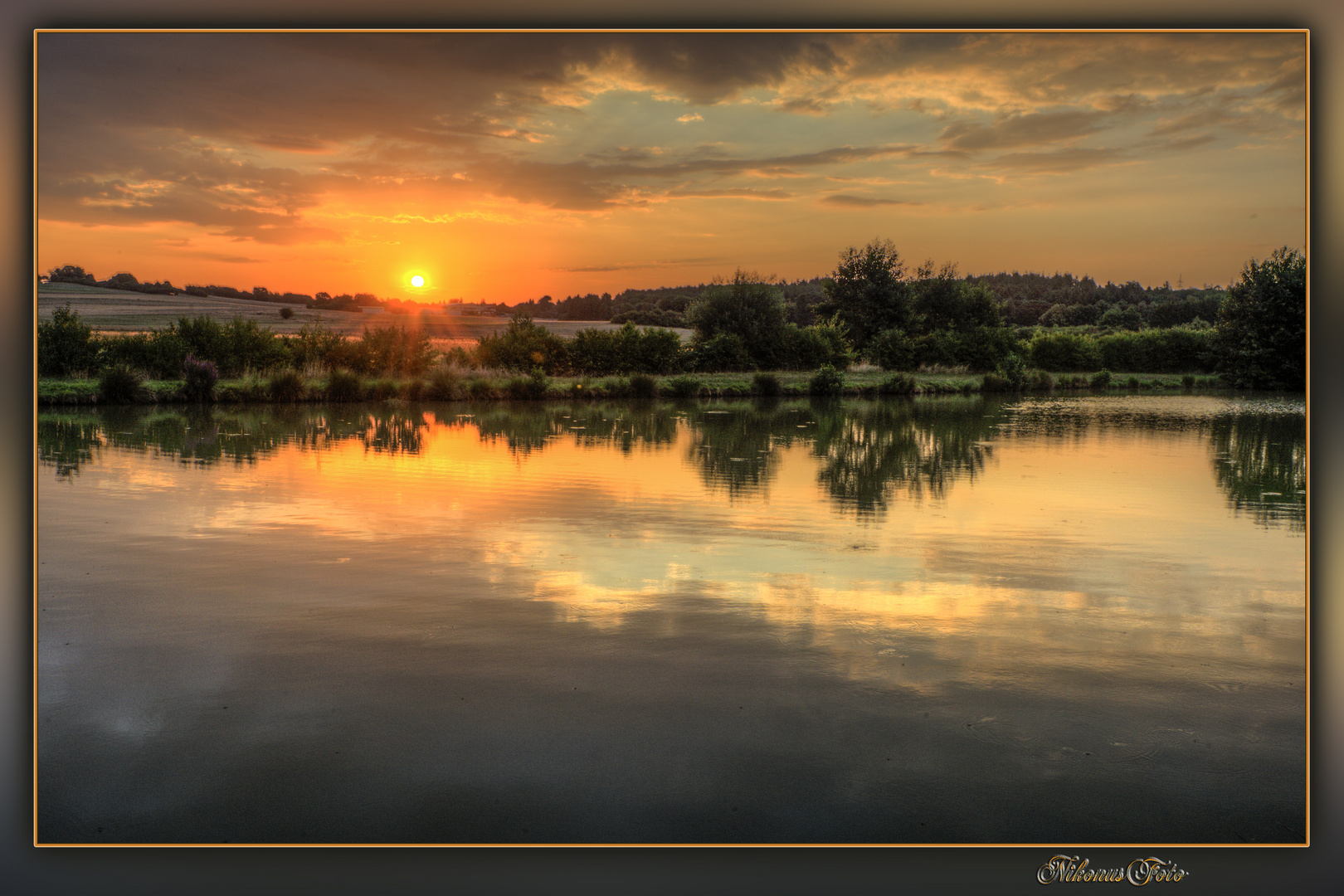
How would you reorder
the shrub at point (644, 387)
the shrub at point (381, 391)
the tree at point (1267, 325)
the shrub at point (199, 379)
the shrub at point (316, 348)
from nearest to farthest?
the tree at point (1267, 325)
the shrub at point (316, 348)
the shrub at point (199, 379)
the shrub at point (381, 391)
the shrub at point (644, 387)

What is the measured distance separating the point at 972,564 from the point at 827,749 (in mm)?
2536

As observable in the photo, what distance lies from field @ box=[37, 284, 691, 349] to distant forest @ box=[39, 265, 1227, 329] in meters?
0.11

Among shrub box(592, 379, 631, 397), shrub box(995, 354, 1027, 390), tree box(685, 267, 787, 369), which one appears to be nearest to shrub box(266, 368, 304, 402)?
shrub box(592, 379, 631, 397)

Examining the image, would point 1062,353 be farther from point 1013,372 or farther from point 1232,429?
point 1232,429

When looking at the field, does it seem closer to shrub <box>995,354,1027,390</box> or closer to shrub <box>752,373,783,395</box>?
shrub <box>752,373,783,395</box>

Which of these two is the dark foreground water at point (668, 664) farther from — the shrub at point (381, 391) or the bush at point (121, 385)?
the shrub at point (381, 391)

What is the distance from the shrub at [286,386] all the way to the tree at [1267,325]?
1348cm

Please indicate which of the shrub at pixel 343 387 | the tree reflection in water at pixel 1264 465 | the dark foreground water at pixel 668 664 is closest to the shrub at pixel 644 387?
the shrub at pixel 343 387

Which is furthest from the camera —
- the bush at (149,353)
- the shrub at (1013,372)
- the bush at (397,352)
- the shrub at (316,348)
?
the shrub at (1013,372)

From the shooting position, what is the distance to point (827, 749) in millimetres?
2561

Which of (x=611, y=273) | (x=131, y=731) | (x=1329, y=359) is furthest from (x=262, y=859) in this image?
(x=611, y=273)

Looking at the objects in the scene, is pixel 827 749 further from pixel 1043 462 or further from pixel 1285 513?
pixel 1043 462

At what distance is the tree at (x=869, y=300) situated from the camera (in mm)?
18938

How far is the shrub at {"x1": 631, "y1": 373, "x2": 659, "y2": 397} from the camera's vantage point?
62.5 feet
